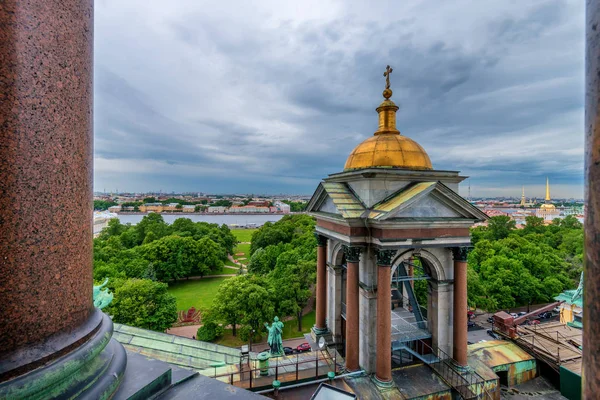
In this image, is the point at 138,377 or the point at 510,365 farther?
the point at 510,365

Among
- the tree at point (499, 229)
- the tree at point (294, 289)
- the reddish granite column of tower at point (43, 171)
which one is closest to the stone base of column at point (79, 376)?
the reddish granite column of tower at point (43, 171)

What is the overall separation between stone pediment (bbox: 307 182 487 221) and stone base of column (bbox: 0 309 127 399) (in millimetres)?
10907

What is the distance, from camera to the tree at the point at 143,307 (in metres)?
27.0

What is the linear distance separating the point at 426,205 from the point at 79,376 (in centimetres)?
1365

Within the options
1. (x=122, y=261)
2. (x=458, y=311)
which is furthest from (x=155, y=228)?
(x=458, y=311)

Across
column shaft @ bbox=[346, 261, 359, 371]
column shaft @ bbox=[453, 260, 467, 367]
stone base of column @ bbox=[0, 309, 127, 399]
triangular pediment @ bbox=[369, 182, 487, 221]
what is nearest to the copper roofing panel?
triangular pediment @ bbox=[369, 182, 487, 221]

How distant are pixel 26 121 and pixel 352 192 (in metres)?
13.7

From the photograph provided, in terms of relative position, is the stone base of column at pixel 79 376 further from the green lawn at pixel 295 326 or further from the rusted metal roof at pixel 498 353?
the green lawn at pixel 295 326

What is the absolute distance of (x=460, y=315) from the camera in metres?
15.0

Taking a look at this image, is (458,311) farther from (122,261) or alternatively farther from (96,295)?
(122,261)

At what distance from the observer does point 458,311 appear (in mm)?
15094

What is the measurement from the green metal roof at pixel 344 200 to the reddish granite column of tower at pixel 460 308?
5278mm

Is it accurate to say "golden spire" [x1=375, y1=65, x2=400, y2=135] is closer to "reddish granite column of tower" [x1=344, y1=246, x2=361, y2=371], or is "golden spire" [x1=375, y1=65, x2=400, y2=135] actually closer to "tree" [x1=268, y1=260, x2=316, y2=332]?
"reddish granite column of tower" [x1=344, y1=246, x2=361, y2=371]

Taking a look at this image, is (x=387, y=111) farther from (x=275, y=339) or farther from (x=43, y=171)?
(x=43, y=171)
